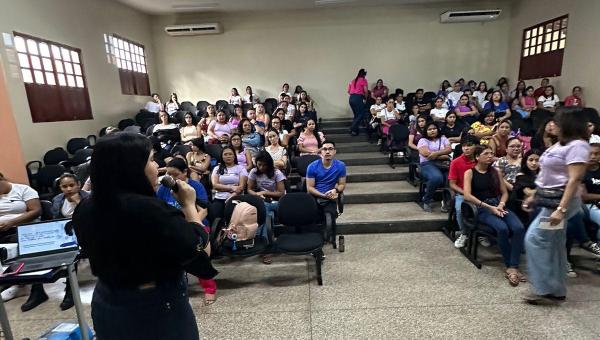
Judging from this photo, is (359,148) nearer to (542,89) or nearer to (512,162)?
(512,162)

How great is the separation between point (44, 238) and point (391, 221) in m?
3.43

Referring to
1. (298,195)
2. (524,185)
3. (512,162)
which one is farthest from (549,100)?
(298,195)

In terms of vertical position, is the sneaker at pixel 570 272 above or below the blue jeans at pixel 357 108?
below

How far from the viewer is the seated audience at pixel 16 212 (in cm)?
290

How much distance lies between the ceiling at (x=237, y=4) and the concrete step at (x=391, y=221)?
6198 millimetres

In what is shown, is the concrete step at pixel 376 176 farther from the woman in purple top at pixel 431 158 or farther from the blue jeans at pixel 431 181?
the blue jeans at pixel 431 181

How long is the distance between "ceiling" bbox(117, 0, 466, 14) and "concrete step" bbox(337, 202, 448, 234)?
6.20 m

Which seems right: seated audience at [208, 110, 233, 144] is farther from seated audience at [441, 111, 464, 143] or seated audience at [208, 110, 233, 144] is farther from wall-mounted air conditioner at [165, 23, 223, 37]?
wall-mounted air conditioner at [165, 23, 223, 37]

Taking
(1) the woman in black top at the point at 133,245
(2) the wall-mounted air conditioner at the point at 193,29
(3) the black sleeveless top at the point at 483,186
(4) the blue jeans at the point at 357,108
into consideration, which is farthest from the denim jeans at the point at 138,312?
(2) the wall-mounted air conditioner at the point at 193,29

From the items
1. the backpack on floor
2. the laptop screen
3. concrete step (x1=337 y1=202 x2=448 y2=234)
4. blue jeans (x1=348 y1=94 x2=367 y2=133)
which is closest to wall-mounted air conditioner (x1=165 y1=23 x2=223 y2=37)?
blue jeans (x1=348 y1=94 x2=367 y2=133)

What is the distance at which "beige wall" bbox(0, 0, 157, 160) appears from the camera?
504cm

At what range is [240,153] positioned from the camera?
14.7 feet

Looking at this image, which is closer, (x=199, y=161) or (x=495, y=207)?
(x=495, y=207)

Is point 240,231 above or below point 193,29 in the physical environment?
below
